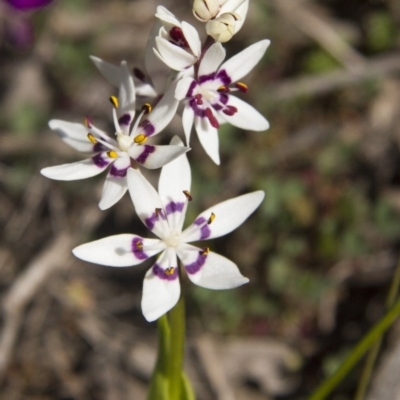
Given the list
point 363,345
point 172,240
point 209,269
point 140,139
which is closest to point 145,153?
point 140,139

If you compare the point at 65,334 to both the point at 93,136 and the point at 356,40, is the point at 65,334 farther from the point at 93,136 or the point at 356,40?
the point at 356,40

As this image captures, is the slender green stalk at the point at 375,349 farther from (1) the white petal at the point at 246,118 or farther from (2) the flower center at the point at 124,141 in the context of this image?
(2) the flower center at the point at 124,141

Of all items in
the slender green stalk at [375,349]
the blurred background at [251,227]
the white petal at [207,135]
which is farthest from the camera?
the blurred background at [251,227]

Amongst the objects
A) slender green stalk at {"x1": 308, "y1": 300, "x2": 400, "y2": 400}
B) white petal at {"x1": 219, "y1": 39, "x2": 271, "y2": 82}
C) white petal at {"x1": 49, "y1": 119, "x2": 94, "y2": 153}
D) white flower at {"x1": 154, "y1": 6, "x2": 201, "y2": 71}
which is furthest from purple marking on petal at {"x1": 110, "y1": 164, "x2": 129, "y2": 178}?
Answer: slender green stalk at {"x1": 308, "y1": 300, "x2": 400, "y2": 400}

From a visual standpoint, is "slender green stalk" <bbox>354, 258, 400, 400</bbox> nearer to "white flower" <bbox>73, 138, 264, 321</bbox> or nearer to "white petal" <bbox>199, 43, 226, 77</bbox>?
"white flower" <bbox>73, 138, 264, 321</bbox>

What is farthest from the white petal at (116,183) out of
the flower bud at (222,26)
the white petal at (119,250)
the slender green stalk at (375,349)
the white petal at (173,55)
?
the slender green stalk at (375,349)

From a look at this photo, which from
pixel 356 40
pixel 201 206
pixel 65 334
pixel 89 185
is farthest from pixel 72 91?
pixel 356 40

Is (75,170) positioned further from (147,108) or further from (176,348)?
(176,348)
